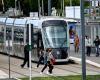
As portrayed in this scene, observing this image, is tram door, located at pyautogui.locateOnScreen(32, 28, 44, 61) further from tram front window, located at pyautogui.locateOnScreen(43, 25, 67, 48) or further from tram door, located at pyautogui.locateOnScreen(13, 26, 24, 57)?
tram door, located at pyautogui.locateOnScreen(13, 26, 24, 57)

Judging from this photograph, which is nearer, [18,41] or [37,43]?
[37,43]

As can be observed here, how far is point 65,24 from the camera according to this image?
120 ft

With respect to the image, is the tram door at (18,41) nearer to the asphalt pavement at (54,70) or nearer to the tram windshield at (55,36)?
the asphalt pavement at (54,70)

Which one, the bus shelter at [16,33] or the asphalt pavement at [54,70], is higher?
the bus shelter at [16,33]

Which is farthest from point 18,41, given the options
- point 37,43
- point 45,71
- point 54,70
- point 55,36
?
point 45,71

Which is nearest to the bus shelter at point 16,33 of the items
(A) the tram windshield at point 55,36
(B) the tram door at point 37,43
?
(B) the tram door at point 37,43

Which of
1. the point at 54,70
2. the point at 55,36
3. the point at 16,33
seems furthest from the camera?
the point at 16,33

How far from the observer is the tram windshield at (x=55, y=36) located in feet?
117

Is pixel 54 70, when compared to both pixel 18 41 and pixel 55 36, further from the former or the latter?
pixel 18 41

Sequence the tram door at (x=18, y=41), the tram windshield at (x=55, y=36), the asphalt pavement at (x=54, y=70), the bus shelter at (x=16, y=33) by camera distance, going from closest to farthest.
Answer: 1. the asphalt pavement at (x=54, y=70)
2. the tram windshield at (x=55, y=36)
3. the bus shelter at (x=16, y=33)
4. the tram door at (x=18, y=41)

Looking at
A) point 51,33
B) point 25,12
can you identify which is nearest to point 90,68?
point 51,33

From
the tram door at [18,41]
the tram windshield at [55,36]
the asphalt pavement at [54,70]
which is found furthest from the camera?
the tram door at [18,41]

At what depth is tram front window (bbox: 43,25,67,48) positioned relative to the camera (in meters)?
35.7

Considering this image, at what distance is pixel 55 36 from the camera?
35.8 m
